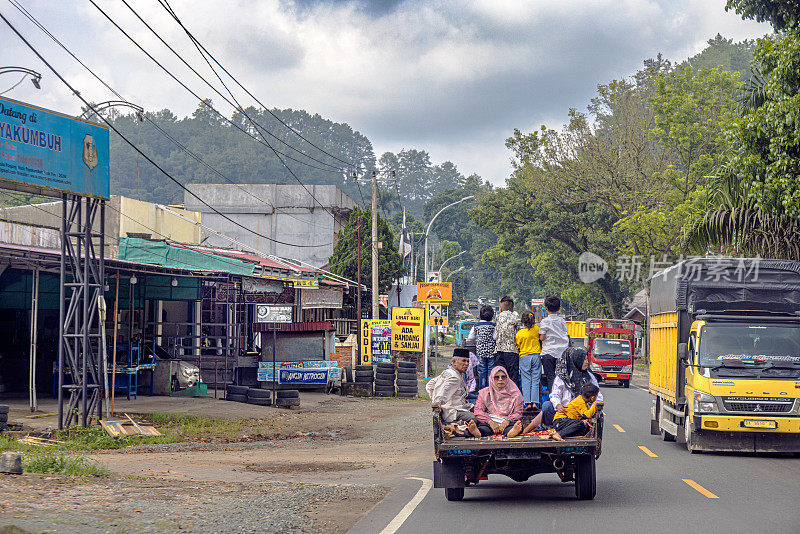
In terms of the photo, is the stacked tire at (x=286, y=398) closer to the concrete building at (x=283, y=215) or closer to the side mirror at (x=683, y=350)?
the side mirror at (x=683, y=350)

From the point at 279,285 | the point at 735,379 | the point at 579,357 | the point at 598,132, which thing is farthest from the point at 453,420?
the point at 598,132

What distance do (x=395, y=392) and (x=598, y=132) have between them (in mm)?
27089

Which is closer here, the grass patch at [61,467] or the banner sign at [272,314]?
the grass patch at [61,467]

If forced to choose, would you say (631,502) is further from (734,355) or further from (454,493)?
(734,355)

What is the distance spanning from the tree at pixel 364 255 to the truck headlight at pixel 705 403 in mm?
34986

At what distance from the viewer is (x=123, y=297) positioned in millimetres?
28734

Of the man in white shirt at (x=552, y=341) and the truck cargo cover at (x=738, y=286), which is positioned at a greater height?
the truck cargo cover at (x=738, y=286)

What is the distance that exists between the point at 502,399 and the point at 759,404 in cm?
666

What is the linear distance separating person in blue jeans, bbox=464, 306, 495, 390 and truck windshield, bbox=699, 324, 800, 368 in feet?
17.1

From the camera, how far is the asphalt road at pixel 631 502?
28.9ft

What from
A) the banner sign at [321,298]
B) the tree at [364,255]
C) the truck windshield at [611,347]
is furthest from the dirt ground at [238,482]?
the tree at [364,255]

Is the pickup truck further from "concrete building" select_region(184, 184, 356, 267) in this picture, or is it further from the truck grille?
"concrete building" select_region(184, 184, 356, 267)

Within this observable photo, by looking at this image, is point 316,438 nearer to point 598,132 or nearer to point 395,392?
point 395,392

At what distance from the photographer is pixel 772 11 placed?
825 inches
